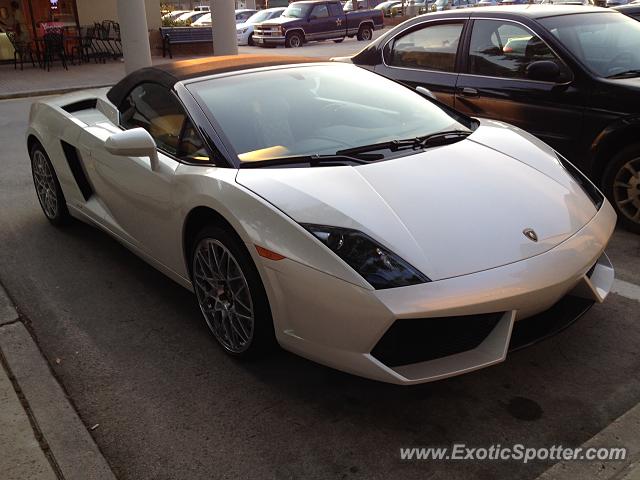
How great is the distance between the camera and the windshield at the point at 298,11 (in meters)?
24.9

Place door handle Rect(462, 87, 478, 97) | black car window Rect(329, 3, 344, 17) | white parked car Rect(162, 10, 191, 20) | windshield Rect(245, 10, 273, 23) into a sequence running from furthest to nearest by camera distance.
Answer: windshield Rect(245, 10, 273, 23), black car window Rect(329, 3, 344, 17), white parked car Rect(162, 10, 191, 20), door handle Rect(462, 87, 478, 97)

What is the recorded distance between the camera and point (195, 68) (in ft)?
12.4

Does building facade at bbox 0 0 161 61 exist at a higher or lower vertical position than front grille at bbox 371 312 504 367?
higher

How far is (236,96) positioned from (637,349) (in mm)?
2470

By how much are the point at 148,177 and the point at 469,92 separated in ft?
10.3

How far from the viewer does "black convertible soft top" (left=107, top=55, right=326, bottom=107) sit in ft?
12.0

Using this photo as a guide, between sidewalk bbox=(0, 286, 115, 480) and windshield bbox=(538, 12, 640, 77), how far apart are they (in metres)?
4.27

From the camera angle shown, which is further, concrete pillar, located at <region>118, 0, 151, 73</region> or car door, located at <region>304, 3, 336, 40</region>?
car door, located at <region>304, 3, 336, 40</region>

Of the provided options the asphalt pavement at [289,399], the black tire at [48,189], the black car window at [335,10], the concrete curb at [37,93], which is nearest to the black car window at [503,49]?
the asphalt pavement at [289,399]

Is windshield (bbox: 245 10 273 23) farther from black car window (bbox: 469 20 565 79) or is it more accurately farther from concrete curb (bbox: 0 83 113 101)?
black car window (bbox: 469 20 565 79)

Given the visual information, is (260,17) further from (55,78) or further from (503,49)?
(503,49)

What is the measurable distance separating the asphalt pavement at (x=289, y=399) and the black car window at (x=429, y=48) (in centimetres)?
275

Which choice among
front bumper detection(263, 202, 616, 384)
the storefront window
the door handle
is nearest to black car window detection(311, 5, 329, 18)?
the storefront window

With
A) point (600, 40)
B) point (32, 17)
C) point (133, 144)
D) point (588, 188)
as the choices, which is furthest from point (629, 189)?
point (32, 17)
